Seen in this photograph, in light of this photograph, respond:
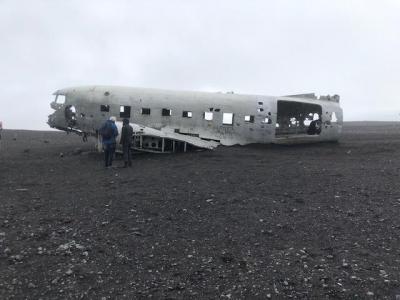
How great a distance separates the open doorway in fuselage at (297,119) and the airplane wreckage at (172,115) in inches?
102

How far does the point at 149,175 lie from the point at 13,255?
756 centimetres

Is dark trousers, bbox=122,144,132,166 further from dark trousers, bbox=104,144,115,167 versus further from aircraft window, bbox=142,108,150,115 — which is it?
aircraft window, bbox=142,108,150,115

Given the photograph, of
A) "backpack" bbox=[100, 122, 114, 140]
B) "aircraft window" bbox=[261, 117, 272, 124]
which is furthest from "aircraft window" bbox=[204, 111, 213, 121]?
"backpack" bbox=[100, 122, 114, 140]

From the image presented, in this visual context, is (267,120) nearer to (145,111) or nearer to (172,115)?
(172,115)

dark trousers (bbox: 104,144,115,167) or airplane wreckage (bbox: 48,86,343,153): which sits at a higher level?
airplane wreckage (bbox: 48,86,343,153)

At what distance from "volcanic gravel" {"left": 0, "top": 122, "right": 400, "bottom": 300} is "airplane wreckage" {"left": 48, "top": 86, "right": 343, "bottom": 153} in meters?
5.34

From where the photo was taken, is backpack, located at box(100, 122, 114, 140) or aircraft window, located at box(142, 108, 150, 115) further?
aircraft window, located at box(142, 108, 150, 115)

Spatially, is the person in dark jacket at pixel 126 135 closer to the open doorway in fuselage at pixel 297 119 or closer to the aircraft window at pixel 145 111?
A: the aircraft window at pixel 145 111

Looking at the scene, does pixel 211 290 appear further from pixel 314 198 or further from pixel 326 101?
A: pixel 326 101

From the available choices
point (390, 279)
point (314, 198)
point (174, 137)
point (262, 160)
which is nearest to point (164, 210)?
point (314, 198)

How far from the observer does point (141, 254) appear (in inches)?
320

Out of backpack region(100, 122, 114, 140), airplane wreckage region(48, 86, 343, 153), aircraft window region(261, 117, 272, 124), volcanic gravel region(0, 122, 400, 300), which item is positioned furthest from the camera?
aircraft window region(261, 117, 272, 124)

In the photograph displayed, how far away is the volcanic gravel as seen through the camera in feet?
22.8

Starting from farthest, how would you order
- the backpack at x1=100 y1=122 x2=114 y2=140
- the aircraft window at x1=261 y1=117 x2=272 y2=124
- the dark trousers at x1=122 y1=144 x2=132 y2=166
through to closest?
the aircraft window at x1=261 y1=117 x2=272 y2=124 < the dark trousers at x1=122 y1=144 x2=132 y2=166 < the backpack at x1=100 y1=122 x2=114 y2=140
